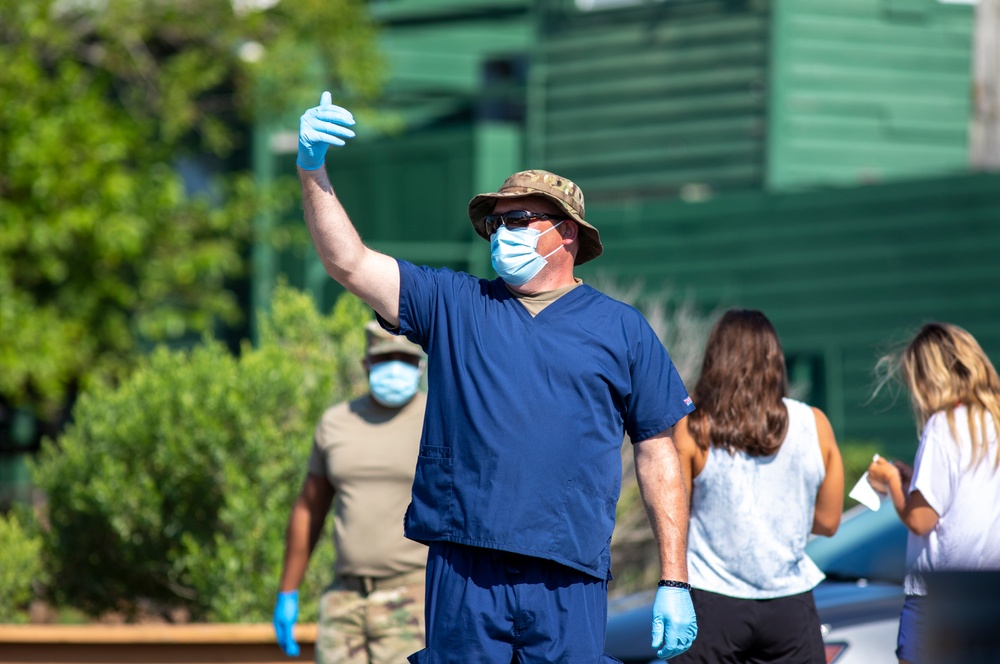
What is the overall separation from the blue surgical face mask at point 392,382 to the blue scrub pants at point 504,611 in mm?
1601

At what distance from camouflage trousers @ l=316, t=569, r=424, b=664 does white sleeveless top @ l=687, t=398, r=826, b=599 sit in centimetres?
107

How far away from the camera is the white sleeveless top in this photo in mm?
4703

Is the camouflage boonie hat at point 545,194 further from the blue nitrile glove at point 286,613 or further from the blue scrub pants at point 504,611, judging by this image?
the blue nitrile glove at point 286,613

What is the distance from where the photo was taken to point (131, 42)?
12.1 metres

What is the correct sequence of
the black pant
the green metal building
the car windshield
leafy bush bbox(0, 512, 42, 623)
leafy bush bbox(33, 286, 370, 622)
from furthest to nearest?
1. the green metal building
2. leafy bush bbox(0, 512, 42, 623)
3. leafy bush bbox(33, 286, 370, 622)
4. the car windshield
5. the black pant

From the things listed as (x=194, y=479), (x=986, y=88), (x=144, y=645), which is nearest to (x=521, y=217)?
(x=144, y=645)

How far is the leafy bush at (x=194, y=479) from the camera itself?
7297 millimetres

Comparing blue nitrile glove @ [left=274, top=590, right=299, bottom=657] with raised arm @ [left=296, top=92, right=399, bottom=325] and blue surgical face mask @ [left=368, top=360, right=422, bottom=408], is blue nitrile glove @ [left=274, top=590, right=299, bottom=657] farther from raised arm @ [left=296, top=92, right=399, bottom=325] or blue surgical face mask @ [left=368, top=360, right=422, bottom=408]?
raised arm @ [left=296, top=92, right=399, bottom=325]

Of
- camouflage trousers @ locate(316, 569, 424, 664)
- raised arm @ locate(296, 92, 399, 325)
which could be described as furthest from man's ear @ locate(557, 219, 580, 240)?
camouflage trousers @ locate(316, 569, 424, 664)

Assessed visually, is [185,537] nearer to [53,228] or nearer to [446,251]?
[53,228]

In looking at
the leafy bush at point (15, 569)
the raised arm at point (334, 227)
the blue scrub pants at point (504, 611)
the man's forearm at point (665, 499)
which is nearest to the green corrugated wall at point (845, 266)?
the leafy bush at point (15, 569)

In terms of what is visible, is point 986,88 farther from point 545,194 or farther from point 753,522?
point 545,194

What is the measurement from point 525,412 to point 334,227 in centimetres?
68

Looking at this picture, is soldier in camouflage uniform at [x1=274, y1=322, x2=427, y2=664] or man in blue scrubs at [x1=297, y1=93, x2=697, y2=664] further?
soldier in camouflage uniform at [x1=274, y1=322, x2=427, y2=664]
